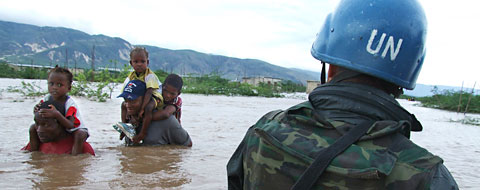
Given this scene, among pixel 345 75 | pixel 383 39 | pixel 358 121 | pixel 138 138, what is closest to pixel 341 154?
pixel 358 121

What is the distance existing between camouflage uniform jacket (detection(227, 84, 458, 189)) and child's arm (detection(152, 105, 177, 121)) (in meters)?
3.90

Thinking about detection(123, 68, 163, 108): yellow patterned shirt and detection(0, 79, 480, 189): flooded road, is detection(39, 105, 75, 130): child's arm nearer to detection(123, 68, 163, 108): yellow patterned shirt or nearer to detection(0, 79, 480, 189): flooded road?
detection(0, 79, 480, 189): flooded road

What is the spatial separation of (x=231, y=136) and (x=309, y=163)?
5816 millimetres

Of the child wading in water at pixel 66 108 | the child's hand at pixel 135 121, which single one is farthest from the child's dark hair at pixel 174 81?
the child wading in water at pixel 66 108

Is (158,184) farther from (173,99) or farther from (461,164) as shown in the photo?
(461,164)

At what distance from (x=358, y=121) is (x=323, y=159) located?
0.20m

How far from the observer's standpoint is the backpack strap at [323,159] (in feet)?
3.58

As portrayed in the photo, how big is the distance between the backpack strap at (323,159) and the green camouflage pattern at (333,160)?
0.06 feet

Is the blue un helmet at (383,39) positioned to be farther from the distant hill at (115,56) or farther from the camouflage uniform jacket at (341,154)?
the distant hill at (115,56)

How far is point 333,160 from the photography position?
1102 mm

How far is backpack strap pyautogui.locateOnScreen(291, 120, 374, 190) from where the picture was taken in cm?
109

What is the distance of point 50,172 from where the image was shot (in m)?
3.51

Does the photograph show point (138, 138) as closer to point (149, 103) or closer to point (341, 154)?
point (149, 103)

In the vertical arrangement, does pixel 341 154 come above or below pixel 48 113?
Result: above
